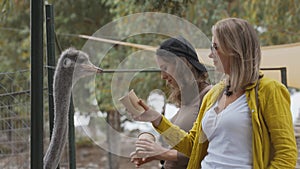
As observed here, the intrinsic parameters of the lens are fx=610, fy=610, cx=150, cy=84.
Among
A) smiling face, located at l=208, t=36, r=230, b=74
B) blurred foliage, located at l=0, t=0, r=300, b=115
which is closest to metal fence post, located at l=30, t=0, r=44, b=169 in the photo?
smiling face, located at l=208, t=36, r=230, b=74

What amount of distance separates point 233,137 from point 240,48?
196mm

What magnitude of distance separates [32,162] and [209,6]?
4574 mm

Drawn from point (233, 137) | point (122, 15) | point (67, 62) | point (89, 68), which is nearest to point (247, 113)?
point (233, 137)

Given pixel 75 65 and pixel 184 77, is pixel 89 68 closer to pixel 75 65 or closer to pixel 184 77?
pixel 75 65

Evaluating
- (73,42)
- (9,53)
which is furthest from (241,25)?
(9,53)

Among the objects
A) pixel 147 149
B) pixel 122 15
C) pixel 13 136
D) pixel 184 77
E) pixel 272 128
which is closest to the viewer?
pixel 272 128

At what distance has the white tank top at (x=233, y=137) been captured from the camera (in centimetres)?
133

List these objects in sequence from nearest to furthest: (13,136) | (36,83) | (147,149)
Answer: (36,83) < (147,149) < (13,136)

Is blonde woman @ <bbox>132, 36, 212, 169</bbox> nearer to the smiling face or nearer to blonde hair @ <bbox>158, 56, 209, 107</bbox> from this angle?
blonde hair @ <bbox>158, 56, 209, 107</bbox>

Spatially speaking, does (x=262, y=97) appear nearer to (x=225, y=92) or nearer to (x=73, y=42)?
(x=225, y=92)

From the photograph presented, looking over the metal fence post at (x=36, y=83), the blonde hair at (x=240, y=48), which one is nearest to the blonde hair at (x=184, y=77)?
the blonde hair at (x=240, y=48)

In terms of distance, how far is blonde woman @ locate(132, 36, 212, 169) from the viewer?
1.58 meters

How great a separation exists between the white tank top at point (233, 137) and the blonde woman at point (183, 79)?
0.20 meters

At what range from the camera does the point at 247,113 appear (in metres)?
1.34
